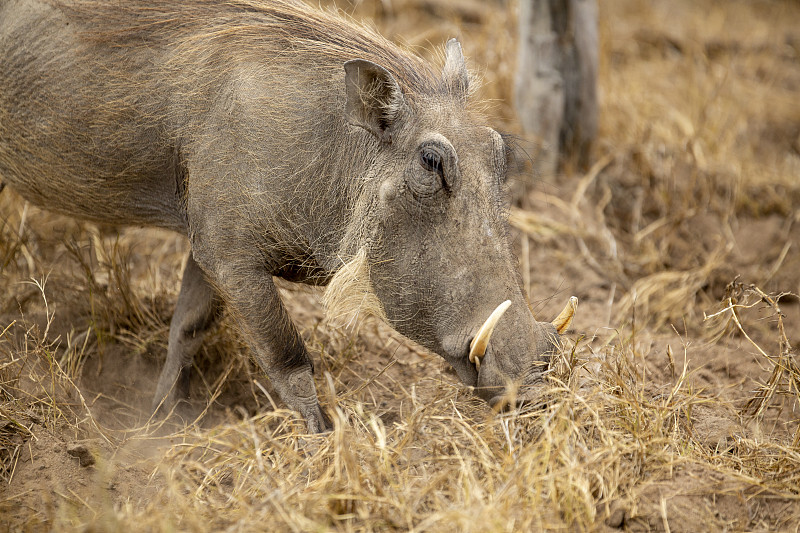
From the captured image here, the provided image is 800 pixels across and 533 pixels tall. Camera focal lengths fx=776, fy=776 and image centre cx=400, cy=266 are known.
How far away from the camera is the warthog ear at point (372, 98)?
8.04 ft

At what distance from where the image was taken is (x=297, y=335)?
2.79m

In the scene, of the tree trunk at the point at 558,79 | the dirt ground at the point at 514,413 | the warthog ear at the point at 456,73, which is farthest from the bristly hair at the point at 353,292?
the tree trunk at the point at 558,79

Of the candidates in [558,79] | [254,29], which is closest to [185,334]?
[254,29]

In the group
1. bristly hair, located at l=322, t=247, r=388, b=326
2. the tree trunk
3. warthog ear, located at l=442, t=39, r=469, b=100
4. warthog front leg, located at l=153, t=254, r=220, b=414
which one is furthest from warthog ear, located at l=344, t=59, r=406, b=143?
the tree trunk

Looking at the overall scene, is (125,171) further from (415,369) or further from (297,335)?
(415,369)

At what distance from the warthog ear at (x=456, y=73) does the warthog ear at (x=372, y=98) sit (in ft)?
1.00

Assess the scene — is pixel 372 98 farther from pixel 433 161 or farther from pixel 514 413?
pixel 514 413

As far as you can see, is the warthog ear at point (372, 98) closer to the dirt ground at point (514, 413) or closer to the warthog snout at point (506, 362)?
the warthog snout at point (506, 362)

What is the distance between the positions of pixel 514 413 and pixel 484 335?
9.8 inches

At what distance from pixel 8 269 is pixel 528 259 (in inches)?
107

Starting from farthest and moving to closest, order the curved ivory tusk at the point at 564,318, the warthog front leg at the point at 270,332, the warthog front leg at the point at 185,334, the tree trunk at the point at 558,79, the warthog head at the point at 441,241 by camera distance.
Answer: the tree trunk at the point at 558,79
the warthog front leg at the point at 185,334
the warthog front leg at the point at 270,332
the curved ivory tusk at the point at 564,318
the warthog head at the point at 441,241

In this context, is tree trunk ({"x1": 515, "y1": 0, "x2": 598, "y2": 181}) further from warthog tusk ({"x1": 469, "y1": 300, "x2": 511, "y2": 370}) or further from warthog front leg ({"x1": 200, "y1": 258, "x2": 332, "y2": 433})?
warthog tusk ({"x1": 469, "y1": 300, "x2": 511, "y2": 370})

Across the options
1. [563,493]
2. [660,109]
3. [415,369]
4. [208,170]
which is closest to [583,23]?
[660,109]

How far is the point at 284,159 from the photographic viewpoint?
8.57 feet
